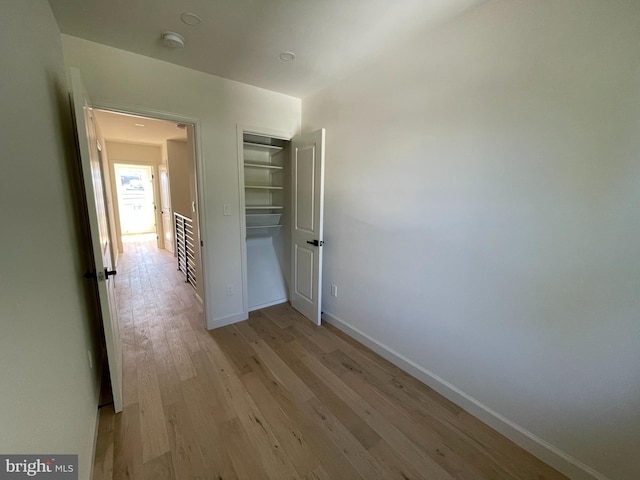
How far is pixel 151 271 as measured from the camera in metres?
4.62

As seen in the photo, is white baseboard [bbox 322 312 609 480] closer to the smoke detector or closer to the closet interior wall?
the closet interior wall

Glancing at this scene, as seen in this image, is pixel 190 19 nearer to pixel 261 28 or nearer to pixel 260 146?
pixel 261 28

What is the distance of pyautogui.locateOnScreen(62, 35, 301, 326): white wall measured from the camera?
1989 millimetres

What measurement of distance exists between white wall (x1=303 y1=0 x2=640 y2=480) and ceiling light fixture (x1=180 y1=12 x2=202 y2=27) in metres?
1.29

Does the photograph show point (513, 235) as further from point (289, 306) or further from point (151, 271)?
point (151, 271)

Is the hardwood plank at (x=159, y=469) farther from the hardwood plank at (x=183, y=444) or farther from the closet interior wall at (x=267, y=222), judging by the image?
the closet interior wall at (x=267, y=222)

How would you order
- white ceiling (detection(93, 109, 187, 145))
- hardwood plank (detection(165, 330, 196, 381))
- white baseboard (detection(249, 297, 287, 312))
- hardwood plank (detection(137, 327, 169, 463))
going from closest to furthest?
hardwood plank (detection(137, 327, 169, 463)) < hardwood plank (detection(165, 330, 196, 381)) < white baseboard (detection(249, 297, 287, 312)) < white ceiling (detection(93, 109, 187, 145))

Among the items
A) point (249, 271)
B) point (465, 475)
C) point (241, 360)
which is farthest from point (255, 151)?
point (465, 475)

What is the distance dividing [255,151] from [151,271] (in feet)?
9.91

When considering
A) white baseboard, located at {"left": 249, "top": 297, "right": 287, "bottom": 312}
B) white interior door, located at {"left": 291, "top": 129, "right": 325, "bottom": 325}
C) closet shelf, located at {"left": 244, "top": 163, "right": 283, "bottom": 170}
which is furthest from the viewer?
white baseboard, located at {"left": 249, "top": 297, "right": 287, "bottom": 312}

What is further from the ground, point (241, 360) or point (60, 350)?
point (60, 350)

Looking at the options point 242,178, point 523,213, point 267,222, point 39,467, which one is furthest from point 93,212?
point 523,213

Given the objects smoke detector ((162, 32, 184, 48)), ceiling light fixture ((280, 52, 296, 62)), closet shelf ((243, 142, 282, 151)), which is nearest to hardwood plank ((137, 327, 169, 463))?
closet shelf ((243, 142, 282, 151))

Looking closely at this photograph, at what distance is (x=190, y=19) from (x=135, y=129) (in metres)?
4.15
